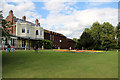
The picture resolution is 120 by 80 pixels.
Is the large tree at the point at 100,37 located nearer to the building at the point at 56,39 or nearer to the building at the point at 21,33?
the building at the point at 56,39

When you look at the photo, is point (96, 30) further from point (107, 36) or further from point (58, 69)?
point (58, 69)

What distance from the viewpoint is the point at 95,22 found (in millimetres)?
63344

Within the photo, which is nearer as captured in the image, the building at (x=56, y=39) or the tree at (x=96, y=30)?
the building at (x=56, y=39)

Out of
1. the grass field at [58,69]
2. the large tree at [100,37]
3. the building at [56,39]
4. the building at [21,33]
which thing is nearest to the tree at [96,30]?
the large tree at [100,37]

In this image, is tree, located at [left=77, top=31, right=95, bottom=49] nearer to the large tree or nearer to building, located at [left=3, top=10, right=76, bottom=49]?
the large tree

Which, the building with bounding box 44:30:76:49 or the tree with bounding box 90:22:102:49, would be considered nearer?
the building with bounding box 44:30:76:49

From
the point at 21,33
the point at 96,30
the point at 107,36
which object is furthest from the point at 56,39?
the point at 107,36

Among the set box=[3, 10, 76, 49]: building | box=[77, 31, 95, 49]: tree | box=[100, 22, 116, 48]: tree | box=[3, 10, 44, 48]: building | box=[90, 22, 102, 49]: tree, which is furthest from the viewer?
box=[90, 22, 102, 49]: tree

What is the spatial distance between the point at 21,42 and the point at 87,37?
2278cm

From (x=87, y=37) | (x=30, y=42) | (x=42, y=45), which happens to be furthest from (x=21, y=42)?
(x=87, y=37)

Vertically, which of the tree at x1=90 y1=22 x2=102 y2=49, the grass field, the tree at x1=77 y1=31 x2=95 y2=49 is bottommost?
the grass field

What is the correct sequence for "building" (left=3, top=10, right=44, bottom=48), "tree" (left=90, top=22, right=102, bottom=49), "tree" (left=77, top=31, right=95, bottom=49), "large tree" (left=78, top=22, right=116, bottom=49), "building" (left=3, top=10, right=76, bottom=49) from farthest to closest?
"tree" (left=90, top=22, right=102, bottom=49)
"large tree" (left=78, top=22, right=116, bottom=49)
"tree" (left=77, top=31, right=95, bottom=49)
"building" (left=3, top=10, right=44, bottom=48)
"building" (left=3, top=10, right=76, bottom=49)

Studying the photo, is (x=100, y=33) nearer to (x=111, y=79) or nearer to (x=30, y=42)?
(x=30, y=42)

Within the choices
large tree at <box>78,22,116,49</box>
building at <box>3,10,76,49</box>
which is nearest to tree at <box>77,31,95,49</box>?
large tree at <box>78,22,116,49</box>
